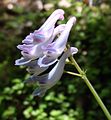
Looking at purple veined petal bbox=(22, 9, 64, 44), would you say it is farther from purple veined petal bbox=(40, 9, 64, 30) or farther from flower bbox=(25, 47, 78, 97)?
flower bbox=(25, 47, 78, 97)

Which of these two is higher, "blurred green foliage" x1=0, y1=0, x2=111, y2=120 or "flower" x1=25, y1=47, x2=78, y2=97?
"blurred green foliage" x1=0, y1=0, x2=111, y2=120

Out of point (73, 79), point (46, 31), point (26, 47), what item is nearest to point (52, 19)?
point (46, 31)

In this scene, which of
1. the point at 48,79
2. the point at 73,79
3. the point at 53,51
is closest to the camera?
the point at 53,51

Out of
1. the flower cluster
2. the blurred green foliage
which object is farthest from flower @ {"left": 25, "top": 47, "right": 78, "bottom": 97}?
the blurred green foliage

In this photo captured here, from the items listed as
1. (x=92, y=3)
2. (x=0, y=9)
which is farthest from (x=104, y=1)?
(x=0, y=9)

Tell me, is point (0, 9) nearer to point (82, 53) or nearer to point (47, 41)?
point (82, 53)

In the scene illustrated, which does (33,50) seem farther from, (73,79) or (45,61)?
(73,79)
